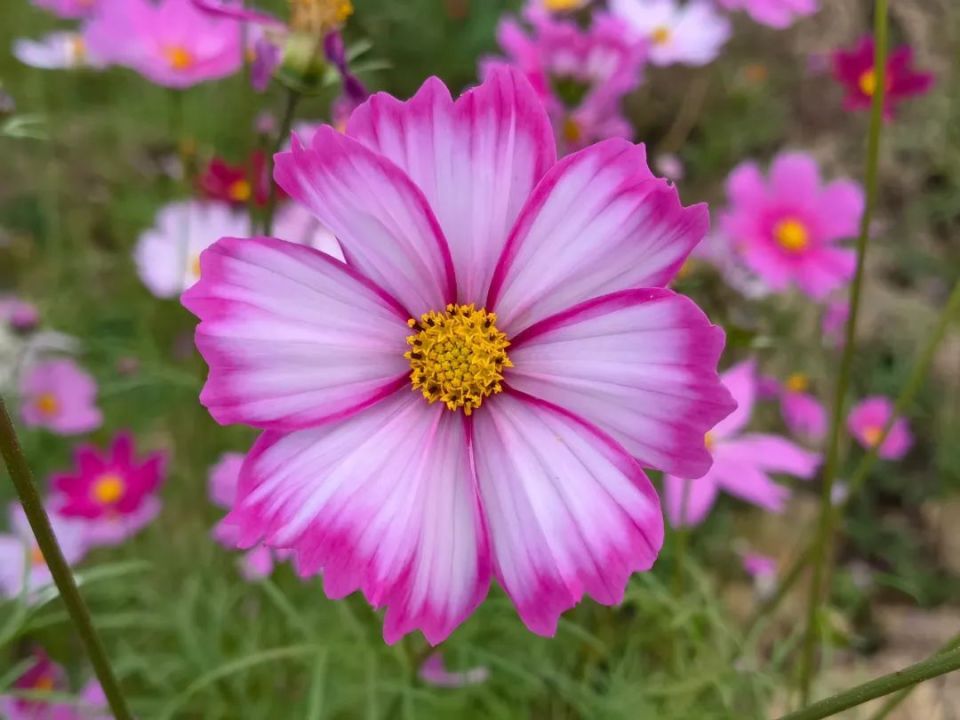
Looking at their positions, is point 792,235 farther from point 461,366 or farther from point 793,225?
point 461,366

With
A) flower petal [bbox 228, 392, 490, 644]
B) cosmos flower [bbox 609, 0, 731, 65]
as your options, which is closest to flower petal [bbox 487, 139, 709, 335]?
flower petal [bbox 228, 392, 490, 644]

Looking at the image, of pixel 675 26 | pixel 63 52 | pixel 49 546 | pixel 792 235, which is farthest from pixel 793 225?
pixel 63 52

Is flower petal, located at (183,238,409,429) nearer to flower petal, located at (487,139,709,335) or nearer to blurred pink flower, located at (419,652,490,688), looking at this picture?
flower petal, located at (487,139,709,335)

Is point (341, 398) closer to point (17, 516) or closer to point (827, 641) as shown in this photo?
point (827, 641)

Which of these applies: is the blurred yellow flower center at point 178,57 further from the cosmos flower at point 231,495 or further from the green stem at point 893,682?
the green stem at point 893,682

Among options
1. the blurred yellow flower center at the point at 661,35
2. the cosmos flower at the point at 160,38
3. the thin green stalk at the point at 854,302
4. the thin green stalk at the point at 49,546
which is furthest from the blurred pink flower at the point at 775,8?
the thin green stalk at the point at 49,546

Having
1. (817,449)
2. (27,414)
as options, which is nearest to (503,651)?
(27,414)

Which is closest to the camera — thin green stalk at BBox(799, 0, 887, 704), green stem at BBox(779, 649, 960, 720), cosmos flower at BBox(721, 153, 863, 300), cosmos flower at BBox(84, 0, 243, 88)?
green stem at BBox(779, 649, 960, 720)
